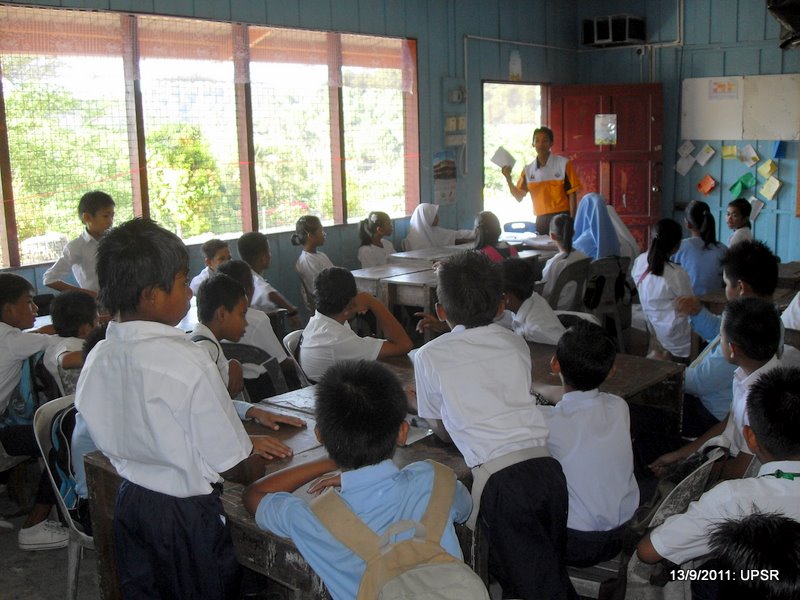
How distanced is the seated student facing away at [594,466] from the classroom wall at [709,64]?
6.06 meters

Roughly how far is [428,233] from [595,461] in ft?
15.4

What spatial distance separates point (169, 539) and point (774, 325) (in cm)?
A: 172

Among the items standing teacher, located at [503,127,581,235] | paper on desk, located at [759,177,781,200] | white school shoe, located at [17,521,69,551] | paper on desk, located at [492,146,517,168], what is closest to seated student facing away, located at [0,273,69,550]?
white school shoe, located at [17,521,69,551]

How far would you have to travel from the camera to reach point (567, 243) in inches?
194

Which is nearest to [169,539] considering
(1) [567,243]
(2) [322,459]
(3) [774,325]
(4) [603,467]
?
(2) [322,459]

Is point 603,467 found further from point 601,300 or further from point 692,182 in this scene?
point 692,182

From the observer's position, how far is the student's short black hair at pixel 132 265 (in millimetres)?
1658

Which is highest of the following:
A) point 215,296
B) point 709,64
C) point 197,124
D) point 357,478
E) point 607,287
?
point 709,64

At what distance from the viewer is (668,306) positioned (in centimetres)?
412

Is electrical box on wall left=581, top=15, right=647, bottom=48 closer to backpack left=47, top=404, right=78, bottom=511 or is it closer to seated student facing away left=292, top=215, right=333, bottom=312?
seated student facing away left=292, top=215, right=333, bottom=312

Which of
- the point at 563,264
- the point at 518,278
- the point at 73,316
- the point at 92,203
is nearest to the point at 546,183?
the point at 563,264

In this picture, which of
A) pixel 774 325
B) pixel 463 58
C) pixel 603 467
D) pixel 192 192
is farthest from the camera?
pixel 463 58

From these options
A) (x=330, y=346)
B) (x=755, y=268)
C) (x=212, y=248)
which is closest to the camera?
(x=330, y=346)

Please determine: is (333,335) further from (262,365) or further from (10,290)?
(10,290)
